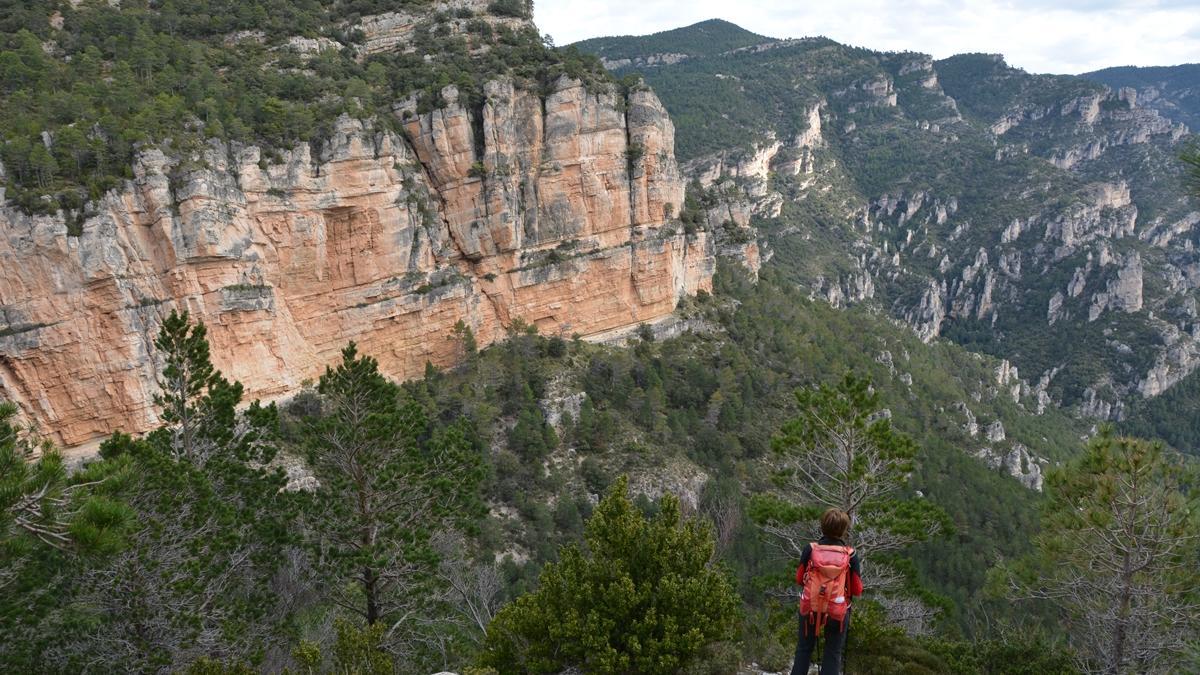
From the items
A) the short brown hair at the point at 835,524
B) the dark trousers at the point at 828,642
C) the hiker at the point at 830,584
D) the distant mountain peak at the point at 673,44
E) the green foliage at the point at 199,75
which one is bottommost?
the dark trousers at the point at 828,642

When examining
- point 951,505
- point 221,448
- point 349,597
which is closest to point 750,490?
point 951,505

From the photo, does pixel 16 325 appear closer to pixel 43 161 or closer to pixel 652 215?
pixel 43 161

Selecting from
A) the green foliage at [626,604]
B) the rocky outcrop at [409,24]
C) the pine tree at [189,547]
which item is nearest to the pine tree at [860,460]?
the green foliage at [626,604]

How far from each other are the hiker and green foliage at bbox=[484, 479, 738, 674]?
10.9 feet

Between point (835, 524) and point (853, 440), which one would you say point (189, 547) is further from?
point (853, 440)

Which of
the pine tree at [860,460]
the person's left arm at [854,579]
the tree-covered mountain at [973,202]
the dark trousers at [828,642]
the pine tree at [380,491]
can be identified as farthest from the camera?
the tree-covered mountain at [973,202]

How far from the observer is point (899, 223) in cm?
13038

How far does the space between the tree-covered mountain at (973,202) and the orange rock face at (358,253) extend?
26.8 meters

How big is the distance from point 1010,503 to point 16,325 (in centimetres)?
4896

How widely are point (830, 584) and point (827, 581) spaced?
41mm

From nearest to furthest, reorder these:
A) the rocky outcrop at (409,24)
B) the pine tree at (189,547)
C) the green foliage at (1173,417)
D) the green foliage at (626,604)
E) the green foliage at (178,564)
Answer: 1. the green foliage at (626,604)
2. the green foliage at (178,564)
3. the pine tree at (189,547)
4. the rocky outcrop at (409,24)
5. the green foliage at (1173,417)

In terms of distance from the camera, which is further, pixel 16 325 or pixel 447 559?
pixel 16 325

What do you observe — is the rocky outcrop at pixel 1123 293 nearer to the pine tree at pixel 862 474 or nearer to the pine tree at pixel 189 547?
the pine tree at pixel 862 474

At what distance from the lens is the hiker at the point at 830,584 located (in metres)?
6.95
